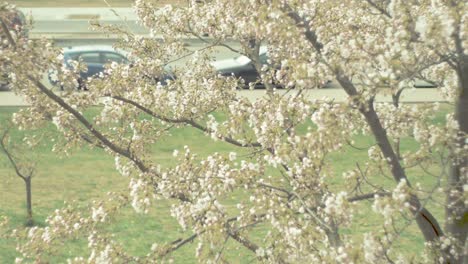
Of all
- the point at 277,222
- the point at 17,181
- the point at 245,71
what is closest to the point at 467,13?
the point at 277,222

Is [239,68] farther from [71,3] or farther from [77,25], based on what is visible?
[71,3]

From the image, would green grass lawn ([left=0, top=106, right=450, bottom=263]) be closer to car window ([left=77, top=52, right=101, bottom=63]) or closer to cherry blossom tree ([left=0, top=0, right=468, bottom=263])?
car window ([left=77, top=52, right=101, bottom=63])

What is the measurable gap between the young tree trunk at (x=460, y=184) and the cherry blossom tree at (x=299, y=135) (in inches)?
0.5

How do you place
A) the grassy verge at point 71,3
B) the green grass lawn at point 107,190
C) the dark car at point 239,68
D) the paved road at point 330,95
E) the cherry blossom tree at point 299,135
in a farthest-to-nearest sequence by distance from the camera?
the grassy verge at point 71,3 → the dark car at point 239,68 → the paved road at point 330,95 → the green grass lawn at point 107,190 → the cherry blossom tree at point 299,135

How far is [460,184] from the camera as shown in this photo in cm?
768

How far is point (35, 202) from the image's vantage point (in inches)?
796

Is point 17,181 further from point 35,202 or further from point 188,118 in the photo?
point 188,118

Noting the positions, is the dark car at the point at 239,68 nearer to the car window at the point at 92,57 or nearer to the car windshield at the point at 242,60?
the car windshield at the point at 242,60

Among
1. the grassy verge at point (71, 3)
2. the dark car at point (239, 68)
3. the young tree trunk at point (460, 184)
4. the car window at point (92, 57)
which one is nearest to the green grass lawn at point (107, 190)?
the car window at point (92, 57)

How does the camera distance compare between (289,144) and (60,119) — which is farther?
(60,119)

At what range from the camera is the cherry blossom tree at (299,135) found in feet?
21.6

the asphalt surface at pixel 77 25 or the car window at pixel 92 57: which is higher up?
the asphalt surface at pixel 77 25

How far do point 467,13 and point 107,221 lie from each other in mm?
3688

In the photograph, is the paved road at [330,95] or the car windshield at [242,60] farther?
the car windshield at [242,60]
